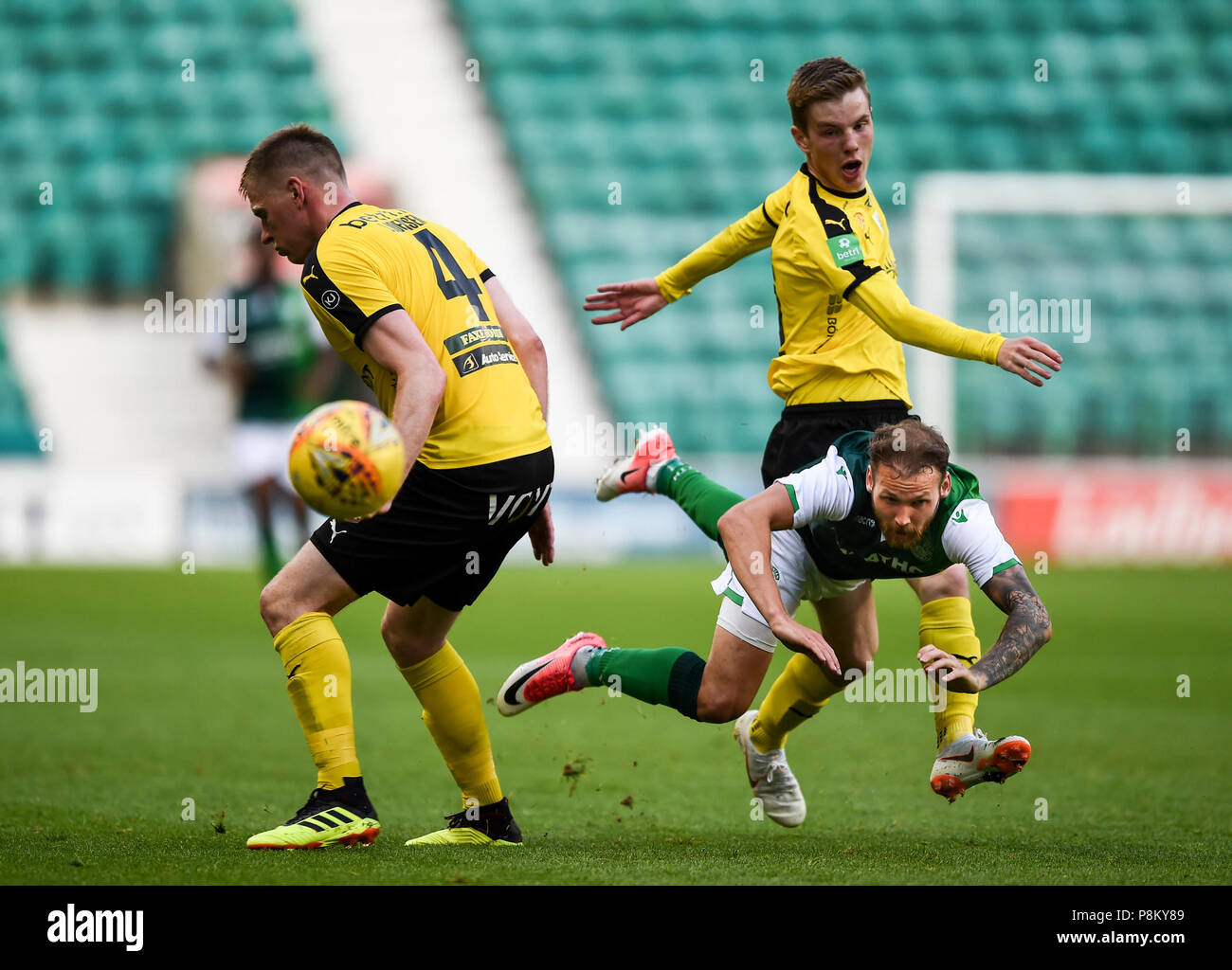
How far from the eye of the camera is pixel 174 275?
18.4 m

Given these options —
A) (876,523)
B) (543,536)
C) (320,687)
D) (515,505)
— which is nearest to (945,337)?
(876,523)

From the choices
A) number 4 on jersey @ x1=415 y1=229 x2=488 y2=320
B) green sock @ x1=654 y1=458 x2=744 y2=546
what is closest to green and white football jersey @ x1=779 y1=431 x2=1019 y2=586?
green sock @ x1=654 y1=458 x2=744 y2=546

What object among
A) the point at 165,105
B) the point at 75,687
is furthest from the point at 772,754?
the point at 165,105

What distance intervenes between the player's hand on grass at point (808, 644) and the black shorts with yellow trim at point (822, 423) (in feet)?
3.46

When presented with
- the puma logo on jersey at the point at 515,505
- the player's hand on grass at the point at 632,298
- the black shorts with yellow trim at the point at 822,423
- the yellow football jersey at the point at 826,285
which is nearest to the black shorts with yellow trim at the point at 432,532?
the puma logo on jersey at the point at 515,505

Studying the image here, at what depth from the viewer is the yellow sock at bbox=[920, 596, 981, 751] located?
462 cm

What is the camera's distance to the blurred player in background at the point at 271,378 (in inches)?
474

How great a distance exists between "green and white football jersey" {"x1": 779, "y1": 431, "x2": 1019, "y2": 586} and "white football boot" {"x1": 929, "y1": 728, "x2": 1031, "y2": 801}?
0.47m

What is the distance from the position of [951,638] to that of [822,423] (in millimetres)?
808

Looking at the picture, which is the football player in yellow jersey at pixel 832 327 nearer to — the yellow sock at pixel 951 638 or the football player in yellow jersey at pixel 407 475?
the yellow sock at pixel 951 638

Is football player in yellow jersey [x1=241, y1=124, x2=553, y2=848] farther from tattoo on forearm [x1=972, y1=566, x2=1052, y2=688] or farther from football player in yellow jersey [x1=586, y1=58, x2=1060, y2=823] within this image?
tattoo on forearm [x1=972, y1=566, x2=1052, y2=688]

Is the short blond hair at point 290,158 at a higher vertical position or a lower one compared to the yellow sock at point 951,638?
higher

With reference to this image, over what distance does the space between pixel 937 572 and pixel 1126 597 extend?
9724 millimetres
